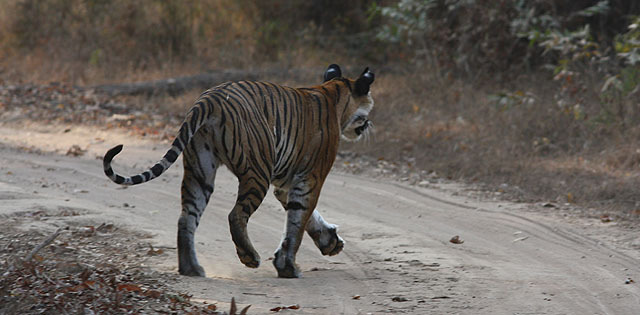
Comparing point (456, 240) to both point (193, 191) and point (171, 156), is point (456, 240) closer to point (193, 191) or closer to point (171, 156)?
point (193, 191)

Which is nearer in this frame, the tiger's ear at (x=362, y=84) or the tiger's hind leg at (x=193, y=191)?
the tiger's hind leg at (x=193, y=191)

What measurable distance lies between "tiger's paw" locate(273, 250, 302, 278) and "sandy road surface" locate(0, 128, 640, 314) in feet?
0.33

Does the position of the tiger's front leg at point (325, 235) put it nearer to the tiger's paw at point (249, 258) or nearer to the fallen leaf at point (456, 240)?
the tiger's paw at point (249, 258)

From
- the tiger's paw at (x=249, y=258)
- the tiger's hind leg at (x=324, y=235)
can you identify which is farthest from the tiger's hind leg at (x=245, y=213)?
the tiger's hind leg at (x=324, y=235)

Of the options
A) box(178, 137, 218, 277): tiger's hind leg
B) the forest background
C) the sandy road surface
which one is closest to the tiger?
box(178, 137, 218, 277): tiger's hind leg

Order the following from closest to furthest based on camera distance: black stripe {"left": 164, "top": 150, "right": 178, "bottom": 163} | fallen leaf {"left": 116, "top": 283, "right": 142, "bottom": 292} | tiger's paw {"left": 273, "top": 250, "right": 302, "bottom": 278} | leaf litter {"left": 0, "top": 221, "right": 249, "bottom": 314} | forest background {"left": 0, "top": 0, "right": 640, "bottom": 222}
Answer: leaf litter {"left": 0, "top": 221, "right": 249, "bottom": 314} → fallen leaf {"left": 116, "top": 283, "right": 142, "bottom": 292} → black stripe {"left": 164, "top": 150, "right": 178, "bottom": 163} → tiger's paw {"left": 273, "top": 250, "right": 302, "bottom": 278} → forest background {"left": 0, "top": 0, "right": 640, "bottom": 222}

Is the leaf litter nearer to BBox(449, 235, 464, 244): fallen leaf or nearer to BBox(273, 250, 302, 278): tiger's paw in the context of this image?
BBox(273, 250, 302, 278): tiger's paw

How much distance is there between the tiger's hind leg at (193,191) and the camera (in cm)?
583

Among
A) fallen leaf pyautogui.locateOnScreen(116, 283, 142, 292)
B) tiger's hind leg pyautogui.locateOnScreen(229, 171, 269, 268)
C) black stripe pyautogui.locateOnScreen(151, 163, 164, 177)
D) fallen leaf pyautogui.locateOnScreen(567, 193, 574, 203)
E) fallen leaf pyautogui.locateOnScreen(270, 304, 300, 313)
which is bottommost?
fallen leaf pyautogui.locateOnScreen(567, 193, 574, 203)

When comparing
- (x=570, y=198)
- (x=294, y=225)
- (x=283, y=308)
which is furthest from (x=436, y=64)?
(x=283, y=308)

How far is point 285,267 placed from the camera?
611 cm

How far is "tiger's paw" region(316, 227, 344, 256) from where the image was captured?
6.77 meters

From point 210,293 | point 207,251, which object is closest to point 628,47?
point 207,251

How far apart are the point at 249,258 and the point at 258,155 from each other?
0.76 meters
